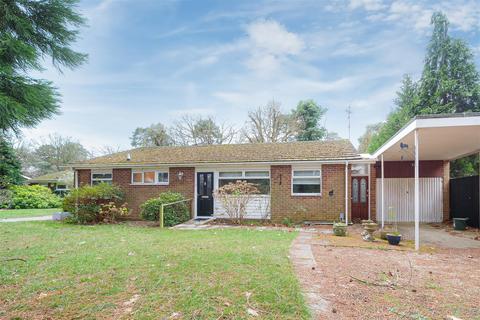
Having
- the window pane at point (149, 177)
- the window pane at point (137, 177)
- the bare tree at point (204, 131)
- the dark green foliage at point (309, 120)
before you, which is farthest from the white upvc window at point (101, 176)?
the dark green foliage at point (309, 120)

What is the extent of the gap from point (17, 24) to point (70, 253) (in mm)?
4590

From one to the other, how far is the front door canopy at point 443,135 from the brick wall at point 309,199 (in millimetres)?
1801

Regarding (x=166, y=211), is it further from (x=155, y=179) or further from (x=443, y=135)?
(x=443, y=135)

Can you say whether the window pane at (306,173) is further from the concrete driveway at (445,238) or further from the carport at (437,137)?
the concrete driveway at (445,238)

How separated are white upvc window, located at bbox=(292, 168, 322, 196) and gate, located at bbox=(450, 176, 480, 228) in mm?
5491

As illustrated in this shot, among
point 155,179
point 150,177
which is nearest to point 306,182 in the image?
point 155,179

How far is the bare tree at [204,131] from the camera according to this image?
1132 inches

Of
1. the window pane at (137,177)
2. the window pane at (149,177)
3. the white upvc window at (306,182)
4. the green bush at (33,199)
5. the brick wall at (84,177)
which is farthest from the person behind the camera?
the green bush at (33,199)

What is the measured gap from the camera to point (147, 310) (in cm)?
341

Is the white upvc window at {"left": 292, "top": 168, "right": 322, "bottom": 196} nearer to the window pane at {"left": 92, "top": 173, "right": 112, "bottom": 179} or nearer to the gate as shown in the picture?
the gate

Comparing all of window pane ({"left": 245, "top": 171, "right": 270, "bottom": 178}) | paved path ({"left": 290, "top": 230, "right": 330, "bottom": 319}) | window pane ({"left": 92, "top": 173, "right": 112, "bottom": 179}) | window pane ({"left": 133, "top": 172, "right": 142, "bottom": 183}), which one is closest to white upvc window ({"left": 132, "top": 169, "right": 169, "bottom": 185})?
window pane ({"left": 133, "top": 172, "right": 142, "bottom": 183})

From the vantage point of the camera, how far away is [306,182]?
12.2m

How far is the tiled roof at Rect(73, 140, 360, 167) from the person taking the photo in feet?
40.3

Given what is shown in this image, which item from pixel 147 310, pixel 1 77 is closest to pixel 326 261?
pixel 147 310
